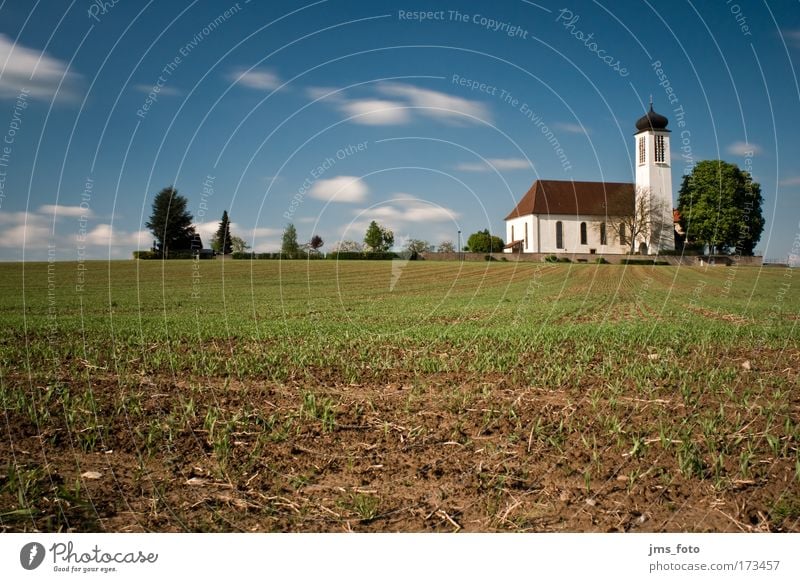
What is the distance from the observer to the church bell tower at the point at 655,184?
67500 millimetres

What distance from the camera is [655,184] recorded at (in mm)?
71375

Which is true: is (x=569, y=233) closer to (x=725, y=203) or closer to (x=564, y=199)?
(x=564, y=199)

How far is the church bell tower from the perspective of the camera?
6750cm

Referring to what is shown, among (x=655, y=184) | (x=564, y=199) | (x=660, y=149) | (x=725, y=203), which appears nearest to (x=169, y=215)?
(x=725, y=203)

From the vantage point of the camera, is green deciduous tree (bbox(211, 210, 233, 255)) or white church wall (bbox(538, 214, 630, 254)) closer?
green deciduous tree (bbox(211, 210, 233, 255))

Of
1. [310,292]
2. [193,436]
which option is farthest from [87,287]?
[193,436]

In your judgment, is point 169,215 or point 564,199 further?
point 564,199

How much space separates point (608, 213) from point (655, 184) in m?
12.3

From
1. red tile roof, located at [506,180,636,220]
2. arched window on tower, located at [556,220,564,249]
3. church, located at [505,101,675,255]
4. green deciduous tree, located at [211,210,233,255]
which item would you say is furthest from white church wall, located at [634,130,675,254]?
green deciduous tree, located at [211,210,233,255]

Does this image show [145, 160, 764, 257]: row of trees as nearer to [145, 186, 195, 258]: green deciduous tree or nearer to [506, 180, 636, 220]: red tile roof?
[145, 186, 195, 258]: green deciduous tree

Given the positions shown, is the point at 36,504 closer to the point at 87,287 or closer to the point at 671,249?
the point at 87,287

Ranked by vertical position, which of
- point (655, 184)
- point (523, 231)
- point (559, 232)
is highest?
point (655, 184)

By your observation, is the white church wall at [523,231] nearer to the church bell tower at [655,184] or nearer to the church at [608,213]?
the church at [608,213]

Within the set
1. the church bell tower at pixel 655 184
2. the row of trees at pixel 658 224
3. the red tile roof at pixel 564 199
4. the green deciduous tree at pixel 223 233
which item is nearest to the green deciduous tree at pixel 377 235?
the row of trees at pixel 658 224
